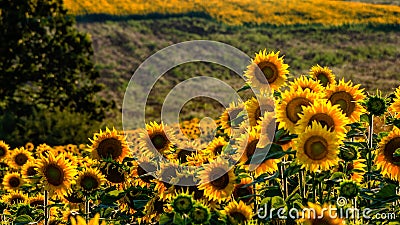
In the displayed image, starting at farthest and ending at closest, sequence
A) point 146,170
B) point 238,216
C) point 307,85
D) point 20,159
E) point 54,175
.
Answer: point 20,159, point 54,175, point 146,170, point 307,85, point 238,216

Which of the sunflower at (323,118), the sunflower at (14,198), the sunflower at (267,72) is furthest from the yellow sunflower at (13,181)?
the sunflower at (323,118)

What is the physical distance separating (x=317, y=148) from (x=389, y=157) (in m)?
0.38

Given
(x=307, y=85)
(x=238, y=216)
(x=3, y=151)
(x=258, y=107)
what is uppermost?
(x=3, y=151)

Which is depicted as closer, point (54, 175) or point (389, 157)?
point (389, 157)

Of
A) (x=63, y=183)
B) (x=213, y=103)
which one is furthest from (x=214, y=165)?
(x=213, y=103)

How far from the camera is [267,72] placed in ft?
10.6

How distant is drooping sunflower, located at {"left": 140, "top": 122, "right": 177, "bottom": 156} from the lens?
134 inches

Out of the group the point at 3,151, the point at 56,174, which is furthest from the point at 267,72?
the point at 3,151

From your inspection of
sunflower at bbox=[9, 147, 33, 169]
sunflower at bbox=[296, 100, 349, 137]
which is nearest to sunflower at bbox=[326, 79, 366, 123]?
sunflower at bbox=[296, 100, 349, 137]

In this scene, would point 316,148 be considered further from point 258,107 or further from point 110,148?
point 110,148

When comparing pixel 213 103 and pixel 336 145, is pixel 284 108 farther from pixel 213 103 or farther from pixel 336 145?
pixel 213 103

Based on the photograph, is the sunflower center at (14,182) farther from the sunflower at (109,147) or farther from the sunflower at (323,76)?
the sunflower at (323,76)

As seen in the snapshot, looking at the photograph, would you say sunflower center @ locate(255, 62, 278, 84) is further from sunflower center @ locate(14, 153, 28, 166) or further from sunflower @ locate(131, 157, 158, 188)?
sunflower center @ locate(14, 153, 28, 166)

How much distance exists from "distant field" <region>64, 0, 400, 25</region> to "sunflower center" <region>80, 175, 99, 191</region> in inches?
833
